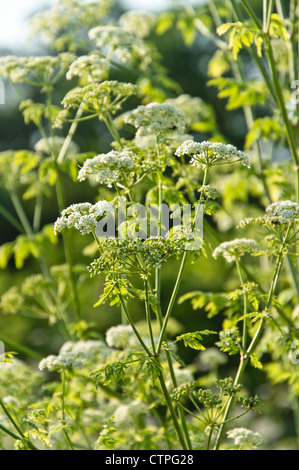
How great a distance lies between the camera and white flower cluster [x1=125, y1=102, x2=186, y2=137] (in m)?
3.57

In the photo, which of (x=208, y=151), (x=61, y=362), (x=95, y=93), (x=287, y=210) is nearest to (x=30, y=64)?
(x=95, y=93)

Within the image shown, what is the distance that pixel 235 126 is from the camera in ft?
64.5

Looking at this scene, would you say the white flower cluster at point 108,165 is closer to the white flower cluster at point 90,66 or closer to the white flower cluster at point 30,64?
the white flower cluster at point 90,66

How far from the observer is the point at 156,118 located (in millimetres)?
3604

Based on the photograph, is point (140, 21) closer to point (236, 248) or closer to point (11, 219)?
point (11, 219)

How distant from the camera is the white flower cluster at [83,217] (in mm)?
2789

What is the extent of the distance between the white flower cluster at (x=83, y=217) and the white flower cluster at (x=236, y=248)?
904 mm

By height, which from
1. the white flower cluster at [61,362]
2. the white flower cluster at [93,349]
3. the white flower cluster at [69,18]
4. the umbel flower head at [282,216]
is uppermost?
the white flower cluster at [69,18]

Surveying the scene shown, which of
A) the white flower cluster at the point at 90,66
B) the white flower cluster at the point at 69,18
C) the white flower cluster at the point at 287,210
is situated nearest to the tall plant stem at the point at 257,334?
the white flower cluster at the point at 287,210

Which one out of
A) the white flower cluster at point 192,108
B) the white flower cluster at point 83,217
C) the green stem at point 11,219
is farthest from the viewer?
the white flower cluster at point 192,108

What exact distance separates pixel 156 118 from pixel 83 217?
3.71ft

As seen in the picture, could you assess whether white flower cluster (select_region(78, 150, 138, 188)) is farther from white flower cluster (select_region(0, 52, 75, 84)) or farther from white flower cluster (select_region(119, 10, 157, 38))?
white flower cluster (select_region(119, 10, 157, 38))

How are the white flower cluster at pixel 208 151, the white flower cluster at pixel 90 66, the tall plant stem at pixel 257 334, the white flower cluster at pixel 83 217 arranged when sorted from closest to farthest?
the white flower cluster at pixel 83 217
the white flower cluster at pixel 208 151
the tall plant stem at pixel 257 334
the white flower cluster at pixel 90 66

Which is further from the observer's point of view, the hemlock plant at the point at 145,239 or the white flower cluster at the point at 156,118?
the white flower cluster at the point at 156,118
